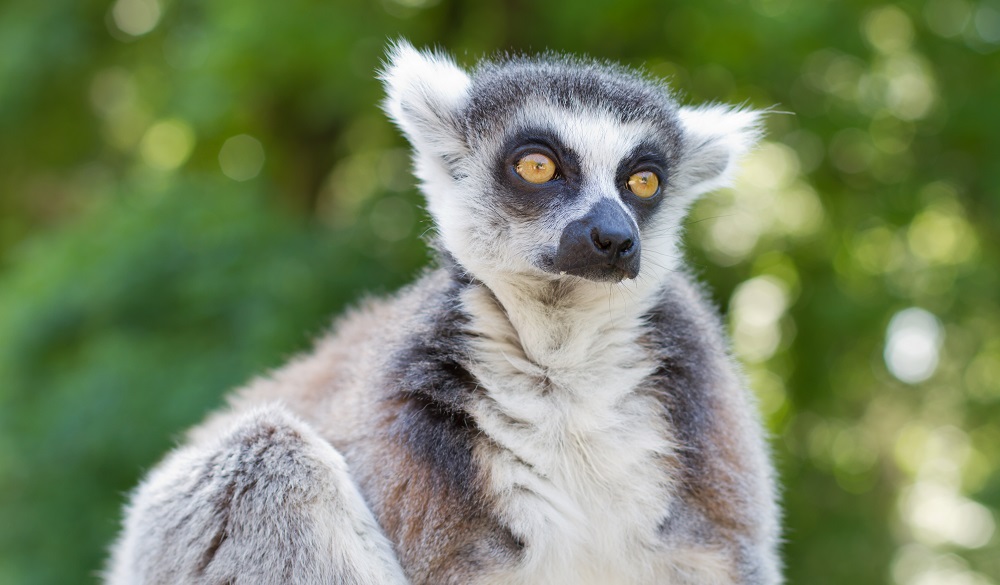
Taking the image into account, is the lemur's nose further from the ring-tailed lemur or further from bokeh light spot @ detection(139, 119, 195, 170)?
bokeh light spot @ detection(139, 119, 195, 170)

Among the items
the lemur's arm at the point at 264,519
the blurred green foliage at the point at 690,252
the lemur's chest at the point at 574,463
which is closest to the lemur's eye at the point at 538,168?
the lemur's chest at the point at 574,463

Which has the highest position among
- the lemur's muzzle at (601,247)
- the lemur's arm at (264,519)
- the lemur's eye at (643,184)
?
the lemur's eye at (643,184)

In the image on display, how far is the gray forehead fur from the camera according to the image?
3764 millimetres

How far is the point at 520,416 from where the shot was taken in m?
3.35

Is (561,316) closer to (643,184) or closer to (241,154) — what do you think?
(643,184)

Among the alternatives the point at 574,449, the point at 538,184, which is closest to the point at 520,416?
the point at 574,449

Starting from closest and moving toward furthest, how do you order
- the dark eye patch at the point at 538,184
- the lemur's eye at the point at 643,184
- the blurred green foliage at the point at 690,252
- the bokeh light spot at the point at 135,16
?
the dark eye patch at the point at 538,184, the lemur's eye at the point at 643,184, the blurred green foliage at the point at 690,252, the bokeh light spot at the point at 135,16

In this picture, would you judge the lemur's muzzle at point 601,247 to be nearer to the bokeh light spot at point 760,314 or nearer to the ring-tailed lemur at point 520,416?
the ring-tailed lemur at point 520,416

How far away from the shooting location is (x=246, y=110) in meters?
8.62

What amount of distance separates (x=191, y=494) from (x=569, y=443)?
1.38m

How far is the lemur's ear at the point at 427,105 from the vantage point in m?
3.96

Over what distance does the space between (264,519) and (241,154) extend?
262 inches

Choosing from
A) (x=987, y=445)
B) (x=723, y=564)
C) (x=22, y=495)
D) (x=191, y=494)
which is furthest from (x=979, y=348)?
(x=22, y=495)

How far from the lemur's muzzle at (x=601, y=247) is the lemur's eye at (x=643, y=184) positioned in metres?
0.34
